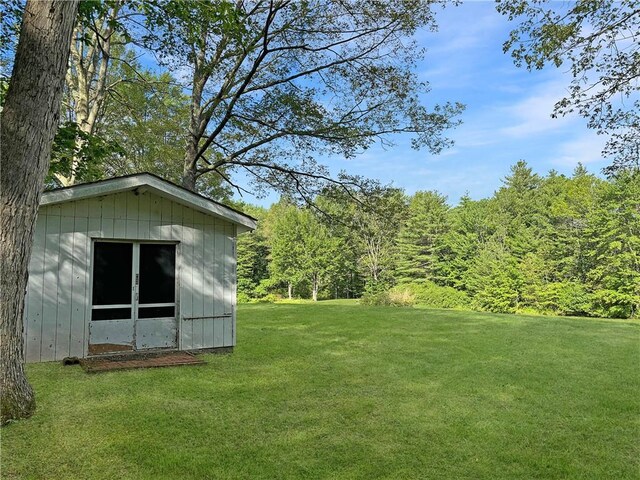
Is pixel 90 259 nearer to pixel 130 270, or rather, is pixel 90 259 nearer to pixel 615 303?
pixel 130 270

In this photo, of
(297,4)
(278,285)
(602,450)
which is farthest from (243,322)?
(278,285)

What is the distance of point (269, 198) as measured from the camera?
1311 cm

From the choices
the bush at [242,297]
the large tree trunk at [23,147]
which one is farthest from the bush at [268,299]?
the large tree trunk at [23,147]

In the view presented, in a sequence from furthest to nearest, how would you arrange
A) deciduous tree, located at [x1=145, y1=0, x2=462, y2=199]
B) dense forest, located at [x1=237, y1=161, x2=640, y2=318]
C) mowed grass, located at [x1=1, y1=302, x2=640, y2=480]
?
dense forest, located at [x1=237, y1=161, x2=640, y2=318] < deciduous tree, located at [x1=145, y1=0, x2=462, y2=199] < mowed grass, located at [x1=1, y1=302, x2=640, y2=480]

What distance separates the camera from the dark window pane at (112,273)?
6.60m

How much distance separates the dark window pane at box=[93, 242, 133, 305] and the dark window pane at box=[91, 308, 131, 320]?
11 centimetres

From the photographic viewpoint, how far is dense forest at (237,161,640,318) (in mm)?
23536

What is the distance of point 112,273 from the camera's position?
671 centimetres

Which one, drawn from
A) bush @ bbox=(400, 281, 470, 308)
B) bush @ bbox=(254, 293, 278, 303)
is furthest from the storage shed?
bush @ bbox=(400, 281, 470, 308)

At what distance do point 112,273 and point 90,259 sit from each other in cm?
40

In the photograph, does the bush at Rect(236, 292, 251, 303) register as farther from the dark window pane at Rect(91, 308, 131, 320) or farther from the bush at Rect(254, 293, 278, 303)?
the dark window pane at Rect(91, 308, 131, 320)

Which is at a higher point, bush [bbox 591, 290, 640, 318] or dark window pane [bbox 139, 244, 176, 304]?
dark window pane [bbox 139, 244, 176, 304]

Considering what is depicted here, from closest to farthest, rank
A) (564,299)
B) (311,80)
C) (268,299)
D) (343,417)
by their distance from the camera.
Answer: (343,417), (311,80), (564,299), (268,299)

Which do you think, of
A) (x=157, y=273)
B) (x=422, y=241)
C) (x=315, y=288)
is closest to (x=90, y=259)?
(x=157, y=273)
